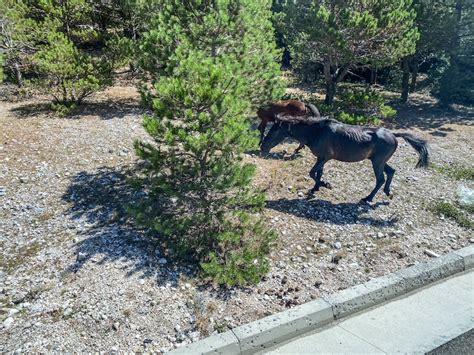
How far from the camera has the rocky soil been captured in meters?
4.64

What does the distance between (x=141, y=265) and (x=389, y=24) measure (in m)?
9.34

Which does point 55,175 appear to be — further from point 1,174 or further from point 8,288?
point 8,288

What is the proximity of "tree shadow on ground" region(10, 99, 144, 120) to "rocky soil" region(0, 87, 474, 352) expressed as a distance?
1.98 feet

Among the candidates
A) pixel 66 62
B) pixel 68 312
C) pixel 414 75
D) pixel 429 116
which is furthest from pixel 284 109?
Result: pixel 414 75

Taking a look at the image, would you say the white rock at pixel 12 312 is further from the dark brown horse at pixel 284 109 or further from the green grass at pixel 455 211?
the green grass at pixel 455 211

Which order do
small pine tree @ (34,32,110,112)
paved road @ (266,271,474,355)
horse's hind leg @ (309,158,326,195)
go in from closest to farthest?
paved road @ (266,271,474,355), horse's hind leg @ (309,158,326,195), small pine tree @ (34,32,110,112)

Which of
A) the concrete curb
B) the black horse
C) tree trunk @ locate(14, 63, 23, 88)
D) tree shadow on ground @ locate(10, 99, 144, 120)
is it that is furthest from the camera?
tree trunk @ locate(14, 63, 23, 88)

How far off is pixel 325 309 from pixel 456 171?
20.1ft

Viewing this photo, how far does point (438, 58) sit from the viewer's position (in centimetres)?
1630

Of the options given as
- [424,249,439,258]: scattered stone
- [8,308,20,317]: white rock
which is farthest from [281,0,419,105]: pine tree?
[8,308,20,317]: white rock

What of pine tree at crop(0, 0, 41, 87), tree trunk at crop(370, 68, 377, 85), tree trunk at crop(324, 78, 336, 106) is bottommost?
tree trunk at crop(370, 68, 377, 85)

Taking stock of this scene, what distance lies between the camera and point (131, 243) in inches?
230

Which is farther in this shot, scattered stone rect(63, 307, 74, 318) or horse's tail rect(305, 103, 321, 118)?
horse's tail rect(305, 103, 321, 118)

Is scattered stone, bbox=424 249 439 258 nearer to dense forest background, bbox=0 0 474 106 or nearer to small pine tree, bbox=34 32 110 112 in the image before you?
dense forest background, bbox=0 0 474 106
